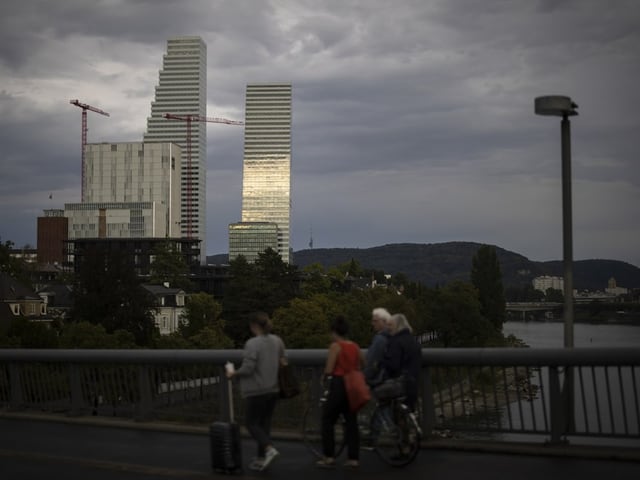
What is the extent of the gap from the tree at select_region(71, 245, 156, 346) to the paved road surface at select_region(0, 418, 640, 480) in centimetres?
6669

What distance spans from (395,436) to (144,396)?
19.9 feet

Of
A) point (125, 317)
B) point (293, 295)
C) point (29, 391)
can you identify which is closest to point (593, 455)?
point (29, 391)

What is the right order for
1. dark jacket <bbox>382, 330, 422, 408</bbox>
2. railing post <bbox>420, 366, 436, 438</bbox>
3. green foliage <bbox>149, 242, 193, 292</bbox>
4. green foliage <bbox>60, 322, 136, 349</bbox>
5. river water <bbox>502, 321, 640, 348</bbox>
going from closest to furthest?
dark jacket <bbox>382, 330, 422, 408</bbox>, railing post <bbox>420, 366, 436, 438</bbox>, green foliage <bbox>60, 322, 136, 349</bbox>, river water <bbox>502, 321, 640, 348</bbox>, green foliage <bbox>149, 242, 193, 292</bbox>

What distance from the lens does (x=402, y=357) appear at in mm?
11914

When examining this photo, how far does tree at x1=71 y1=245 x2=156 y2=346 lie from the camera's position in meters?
80.6

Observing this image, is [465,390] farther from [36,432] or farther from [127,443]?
[36,432]

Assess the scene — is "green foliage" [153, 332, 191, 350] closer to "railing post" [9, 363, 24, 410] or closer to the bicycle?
"railing post" [9, 363, 24, 410]

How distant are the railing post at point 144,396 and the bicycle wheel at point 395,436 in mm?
5567

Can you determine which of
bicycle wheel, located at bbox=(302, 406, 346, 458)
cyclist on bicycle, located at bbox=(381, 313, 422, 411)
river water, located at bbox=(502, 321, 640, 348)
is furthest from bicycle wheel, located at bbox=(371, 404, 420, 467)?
river water, located at bbox=(502, 321, 640, 348)

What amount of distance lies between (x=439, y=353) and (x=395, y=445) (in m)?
2.02

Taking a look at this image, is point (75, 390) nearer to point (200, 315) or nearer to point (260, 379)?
point (260, 379)

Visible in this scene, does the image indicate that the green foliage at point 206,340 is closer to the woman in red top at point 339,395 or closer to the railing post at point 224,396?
the railing post at point 224,396

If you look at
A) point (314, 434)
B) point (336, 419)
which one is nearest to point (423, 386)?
point (314, 434)

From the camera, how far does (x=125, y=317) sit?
265 feet
